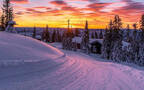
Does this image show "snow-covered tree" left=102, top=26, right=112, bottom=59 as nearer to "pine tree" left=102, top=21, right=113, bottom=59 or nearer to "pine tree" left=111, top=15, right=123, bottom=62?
"pine tree" left=102, top=21, right=113, bottom=59

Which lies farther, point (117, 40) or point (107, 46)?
point (107, 46)

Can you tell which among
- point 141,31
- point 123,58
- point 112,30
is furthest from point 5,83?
point 141,31

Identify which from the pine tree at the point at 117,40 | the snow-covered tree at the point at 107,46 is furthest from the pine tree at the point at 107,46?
the pine tree at the point at 117,40

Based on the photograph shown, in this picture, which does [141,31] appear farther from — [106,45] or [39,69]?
[39,69]

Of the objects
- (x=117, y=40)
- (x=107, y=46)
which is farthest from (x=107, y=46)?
(x=117, y=40)

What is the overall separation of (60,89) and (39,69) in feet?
7.42

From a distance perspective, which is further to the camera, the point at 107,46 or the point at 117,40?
the point at 107,46

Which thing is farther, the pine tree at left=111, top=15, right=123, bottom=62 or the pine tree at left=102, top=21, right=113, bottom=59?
the pine tree at left=102, top=21, right=113, bottom=59

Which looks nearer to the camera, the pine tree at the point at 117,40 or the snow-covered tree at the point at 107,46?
the pine tree at the point at 117,40

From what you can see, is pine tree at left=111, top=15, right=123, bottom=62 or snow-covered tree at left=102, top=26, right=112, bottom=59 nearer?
pine tree at left=111, top=15, right=123, bottom=62

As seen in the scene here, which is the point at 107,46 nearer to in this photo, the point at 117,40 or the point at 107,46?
the point at 107,46

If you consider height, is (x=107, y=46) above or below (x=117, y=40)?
below

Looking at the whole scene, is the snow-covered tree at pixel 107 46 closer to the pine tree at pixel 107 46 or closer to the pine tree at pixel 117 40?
the pine tree at pixel 107 46

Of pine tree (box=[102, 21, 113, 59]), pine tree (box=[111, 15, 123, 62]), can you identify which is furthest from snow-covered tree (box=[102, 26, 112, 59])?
pine tree (box=[111, 15, 123, 62])
